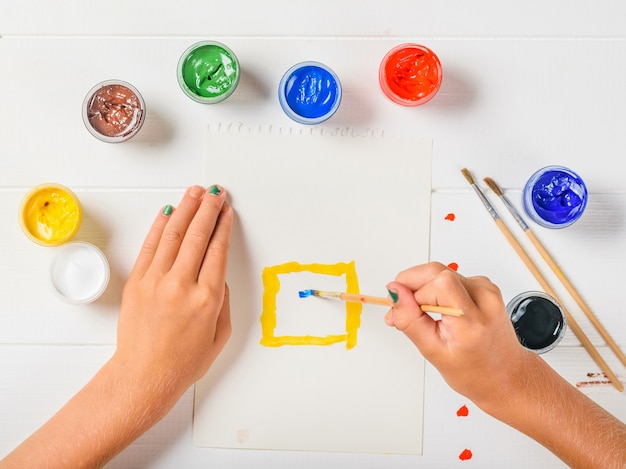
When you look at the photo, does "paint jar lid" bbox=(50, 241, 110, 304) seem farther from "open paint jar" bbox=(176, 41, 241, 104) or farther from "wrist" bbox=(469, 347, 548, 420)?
"wrist" bbox=(469, 347, 548, 420)

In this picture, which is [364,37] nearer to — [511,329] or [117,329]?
[511,329]

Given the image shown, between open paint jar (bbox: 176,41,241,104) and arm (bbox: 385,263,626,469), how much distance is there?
1.71 feet

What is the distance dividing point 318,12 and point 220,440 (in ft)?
2.99

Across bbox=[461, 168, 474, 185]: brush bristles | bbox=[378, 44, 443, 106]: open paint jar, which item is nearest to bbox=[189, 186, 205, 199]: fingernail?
bbox=[378, 44, 443, 106]: open paint jar

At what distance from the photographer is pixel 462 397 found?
1.26 m

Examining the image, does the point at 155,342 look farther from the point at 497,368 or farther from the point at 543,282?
the point at 543,282

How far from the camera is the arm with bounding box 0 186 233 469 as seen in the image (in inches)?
45.6

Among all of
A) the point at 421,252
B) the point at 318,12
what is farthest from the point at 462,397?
the point at 318,12

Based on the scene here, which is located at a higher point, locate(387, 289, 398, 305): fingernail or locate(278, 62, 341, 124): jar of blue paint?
locate(278, 62, 341, 124): jar of blue paint

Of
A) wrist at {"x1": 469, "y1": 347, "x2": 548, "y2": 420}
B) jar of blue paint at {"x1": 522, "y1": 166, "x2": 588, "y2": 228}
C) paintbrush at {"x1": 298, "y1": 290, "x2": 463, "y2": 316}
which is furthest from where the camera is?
jar of blue paint at {"x1": 522, "y1": 166, "x2": 588, "y2": 228}

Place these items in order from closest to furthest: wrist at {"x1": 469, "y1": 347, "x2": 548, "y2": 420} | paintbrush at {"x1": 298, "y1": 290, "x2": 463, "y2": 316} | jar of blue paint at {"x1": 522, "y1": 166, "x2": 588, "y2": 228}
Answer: paintbrush at {"x1": 298, "y1": 290, "x2": 463, "y2": 316}, wrist at {"x1": 469, "y1": 347, "x2": 548, "y2": 420}, jar of blue paint at {"x1": 522, "y1": 166, "x2": 588, "y2": 228}

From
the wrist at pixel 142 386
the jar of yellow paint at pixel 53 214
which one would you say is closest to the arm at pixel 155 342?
the wrist at pixel 142 386

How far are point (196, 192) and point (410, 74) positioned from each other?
1.64 ft

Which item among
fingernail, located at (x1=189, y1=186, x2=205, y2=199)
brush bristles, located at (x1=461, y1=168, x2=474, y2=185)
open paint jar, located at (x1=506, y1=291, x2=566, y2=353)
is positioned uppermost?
brush bristles, located at (x1=461, y1=168, x2=474, y2=185)
